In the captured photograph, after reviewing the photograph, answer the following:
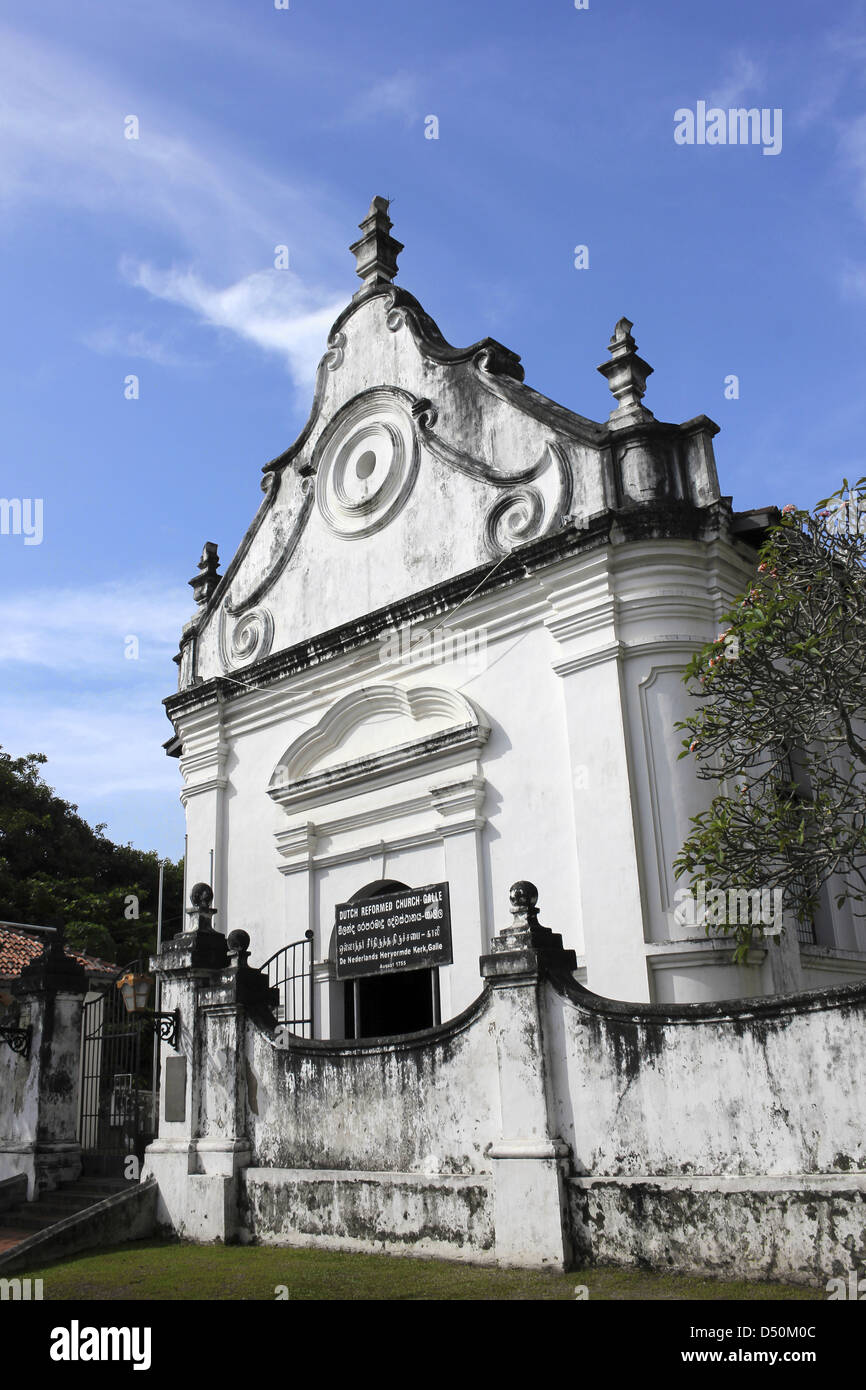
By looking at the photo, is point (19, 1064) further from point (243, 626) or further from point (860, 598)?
point (860, 598)

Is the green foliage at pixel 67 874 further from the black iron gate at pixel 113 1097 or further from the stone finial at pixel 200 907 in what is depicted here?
the stone finial at pixel 200 907

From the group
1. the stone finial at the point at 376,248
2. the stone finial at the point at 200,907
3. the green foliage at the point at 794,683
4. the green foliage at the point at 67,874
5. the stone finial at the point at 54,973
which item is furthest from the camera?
the green foliage at the point at 67,874

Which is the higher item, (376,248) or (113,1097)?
(376,248)

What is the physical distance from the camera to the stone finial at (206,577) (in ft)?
57.1

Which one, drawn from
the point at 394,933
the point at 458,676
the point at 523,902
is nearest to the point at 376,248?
the point at 458,676

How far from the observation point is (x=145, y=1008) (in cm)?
1100

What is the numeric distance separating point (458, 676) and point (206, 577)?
20.0 ft

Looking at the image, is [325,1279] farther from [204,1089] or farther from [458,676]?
[458,676]

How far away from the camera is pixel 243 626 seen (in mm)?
16281

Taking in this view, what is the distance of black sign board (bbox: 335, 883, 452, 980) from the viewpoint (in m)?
12.2

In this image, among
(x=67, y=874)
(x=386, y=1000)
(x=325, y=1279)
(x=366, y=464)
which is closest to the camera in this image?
(x=325, y=1279)

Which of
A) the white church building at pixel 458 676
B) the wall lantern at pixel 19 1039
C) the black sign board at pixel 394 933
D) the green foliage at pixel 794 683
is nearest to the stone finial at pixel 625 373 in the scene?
the white church building at pixel 458 676

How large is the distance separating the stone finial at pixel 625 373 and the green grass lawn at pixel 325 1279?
8.43 metres
